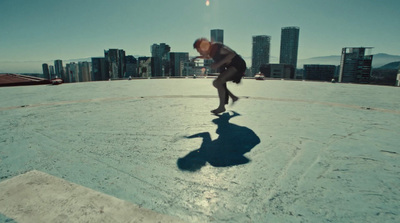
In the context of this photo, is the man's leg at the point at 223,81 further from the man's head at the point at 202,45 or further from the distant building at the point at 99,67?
the distant building at the point at 99,67

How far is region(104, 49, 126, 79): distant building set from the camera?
546ft

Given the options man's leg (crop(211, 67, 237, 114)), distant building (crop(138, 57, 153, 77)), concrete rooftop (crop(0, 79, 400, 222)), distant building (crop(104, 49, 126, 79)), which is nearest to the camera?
concrete rooftop (crop(0, 79, 400, 222))

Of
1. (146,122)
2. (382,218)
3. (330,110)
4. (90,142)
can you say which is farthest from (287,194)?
(330,110)

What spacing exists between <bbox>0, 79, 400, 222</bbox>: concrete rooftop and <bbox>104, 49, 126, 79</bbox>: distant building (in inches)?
6866

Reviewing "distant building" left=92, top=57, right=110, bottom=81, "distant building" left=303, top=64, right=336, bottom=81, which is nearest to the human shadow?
"distant building" left=92, top=57, right=110, bottom=81

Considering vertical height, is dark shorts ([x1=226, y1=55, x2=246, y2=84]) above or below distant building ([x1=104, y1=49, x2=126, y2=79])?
below

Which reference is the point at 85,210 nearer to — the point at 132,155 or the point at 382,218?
the point at 132,155

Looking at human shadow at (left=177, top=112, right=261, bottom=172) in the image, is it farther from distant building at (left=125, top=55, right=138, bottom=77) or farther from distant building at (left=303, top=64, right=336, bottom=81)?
distant building at (left=125, top=55, right=138, bottom=77)

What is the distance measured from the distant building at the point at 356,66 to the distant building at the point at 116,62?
539ft

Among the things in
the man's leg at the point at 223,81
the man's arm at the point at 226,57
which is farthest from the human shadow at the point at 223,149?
the man's arm at the point at 226,57

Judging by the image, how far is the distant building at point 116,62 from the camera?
546ft

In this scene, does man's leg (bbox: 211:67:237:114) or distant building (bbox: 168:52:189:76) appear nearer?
man's leg (bbox: 211:67:237:114)

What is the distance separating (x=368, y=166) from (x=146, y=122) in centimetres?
361

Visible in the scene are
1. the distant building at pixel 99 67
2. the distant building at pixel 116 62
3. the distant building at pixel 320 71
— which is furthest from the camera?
the distant building at pixel 116 62
